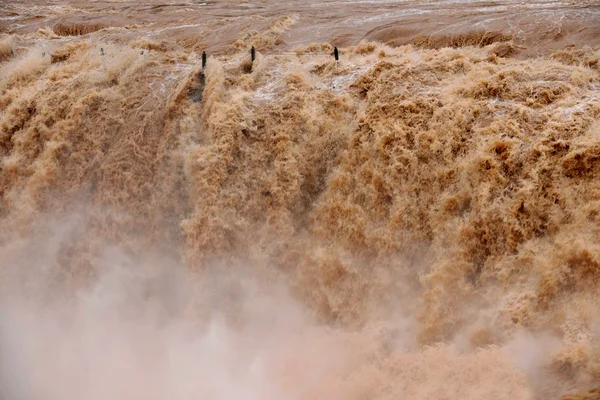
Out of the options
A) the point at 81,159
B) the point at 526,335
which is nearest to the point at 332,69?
the point at 81,159

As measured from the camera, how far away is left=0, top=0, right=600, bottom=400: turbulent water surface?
17.7 ft

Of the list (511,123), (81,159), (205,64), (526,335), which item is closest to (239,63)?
(205,64)

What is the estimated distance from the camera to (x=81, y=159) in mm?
7727

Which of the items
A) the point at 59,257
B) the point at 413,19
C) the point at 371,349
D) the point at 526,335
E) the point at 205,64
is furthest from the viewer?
the point at 413,19

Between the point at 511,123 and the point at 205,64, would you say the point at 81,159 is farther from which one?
the point at 511,123

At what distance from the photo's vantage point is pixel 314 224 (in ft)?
22.1

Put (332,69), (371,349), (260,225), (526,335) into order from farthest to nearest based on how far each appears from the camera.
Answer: (332,69) < (260,225) < (371,349) < (526,335)

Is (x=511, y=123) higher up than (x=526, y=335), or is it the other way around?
(x=511, y=123)

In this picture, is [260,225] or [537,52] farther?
[537,52]

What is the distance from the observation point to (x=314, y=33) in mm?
10688

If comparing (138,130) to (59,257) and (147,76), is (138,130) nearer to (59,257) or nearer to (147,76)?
(147,76)

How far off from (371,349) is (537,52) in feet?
17.5

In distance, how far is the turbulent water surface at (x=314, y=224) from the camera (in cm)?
539

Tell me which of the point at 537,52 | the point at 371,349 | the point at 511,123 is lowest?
the point at 371,349
